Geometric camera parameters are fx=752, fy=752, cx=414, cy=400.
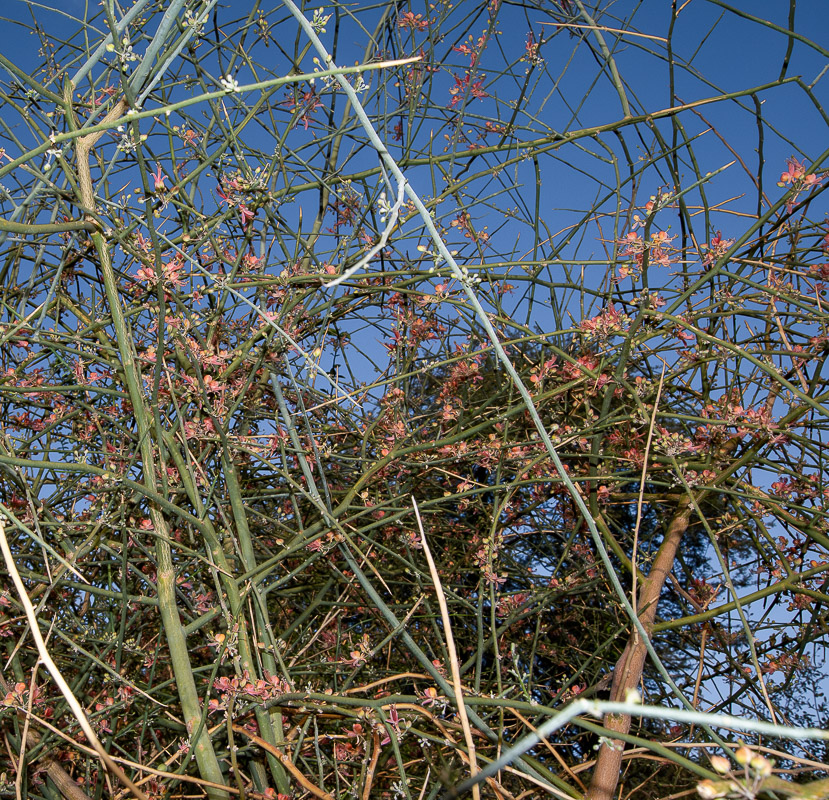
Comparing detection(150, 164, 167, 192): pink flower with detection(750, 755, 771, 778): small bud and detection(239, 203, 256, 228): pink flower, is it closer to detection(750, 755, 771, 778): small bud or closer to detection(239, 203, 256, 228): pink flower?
detection(239, 203, 256, 228): pink flower

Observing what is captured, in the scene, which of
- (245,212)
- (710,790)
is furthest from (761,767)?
(245,212)

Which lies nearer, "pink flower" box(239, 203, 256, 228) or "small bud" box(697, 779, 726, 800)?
"small bud" box(697, 779, 726, 800)

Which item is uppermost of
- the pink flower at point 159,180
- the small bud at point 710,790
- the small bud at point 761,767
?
the pink flower at point 159,180

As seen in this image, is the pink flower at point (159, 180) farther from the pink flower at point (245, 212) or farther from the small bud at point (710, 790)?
the small bud at point (710, 790)

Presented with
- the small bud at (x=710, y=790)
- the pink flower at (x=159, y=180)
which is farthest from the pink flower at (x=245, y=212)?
the small bud at (x=710, y=790)

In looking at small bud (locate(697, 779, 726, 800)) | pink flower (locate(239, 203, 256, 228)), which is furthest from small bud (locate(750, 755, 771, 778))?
pink flower (locate(239, 203, 256, 228))

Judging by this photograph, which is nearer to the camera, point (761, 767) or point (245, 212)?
point (761, 767)

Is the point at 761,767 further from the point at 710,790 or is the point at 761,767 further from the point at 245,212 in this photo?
the point at 245,212

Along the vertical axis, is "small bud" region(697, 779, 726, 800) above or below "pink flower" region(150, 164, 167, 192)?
below

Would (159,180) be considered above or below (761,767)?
above

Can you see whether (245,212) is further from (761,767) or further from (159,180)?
(761,767)

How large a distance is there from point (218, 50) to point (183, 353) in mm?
700

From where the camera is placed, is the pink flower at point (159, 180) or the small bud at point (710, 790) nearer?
the small bud at point (710, 790)

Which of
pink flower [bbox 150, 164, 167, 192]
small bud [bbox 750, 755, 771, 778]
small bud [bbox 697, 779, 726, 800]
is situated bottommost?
small bud [bbox 697, 779, 726, 800]
